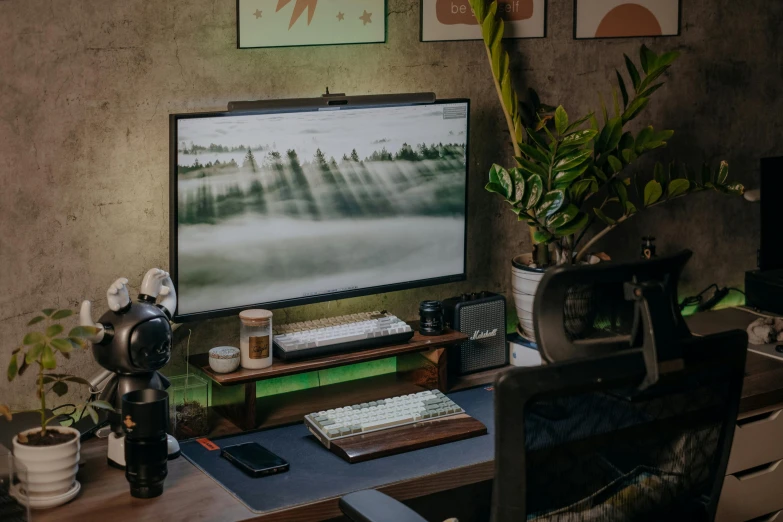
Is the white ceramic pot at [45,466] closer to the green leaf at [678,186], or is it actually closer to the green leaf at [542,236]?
the green leaf at [542,236]

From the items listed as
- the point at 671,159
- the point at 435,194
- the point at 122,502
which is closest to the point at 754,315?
the point at 671,159

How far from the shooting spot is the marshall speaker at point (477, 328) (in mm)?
2949

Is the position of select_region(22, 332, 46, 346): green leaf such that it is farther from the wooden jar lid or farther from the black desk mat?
the wooden jar lid

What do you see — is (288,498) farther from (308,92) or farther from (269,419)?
(308,92)

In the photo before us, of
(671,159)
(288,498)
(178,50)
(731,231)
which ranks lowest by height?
(288,498)

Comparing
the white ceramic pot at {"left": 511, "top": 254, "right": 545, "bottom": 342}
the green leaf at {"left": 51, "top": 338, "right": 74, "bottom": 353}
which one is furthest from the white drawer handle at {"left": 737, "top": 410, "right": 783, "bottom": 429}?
the green leaf at {"left": 51, "top": 338, "right": 74, "bottom": 353}

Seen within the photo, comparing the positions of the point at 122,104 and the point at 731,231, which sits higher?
the point at 122,104

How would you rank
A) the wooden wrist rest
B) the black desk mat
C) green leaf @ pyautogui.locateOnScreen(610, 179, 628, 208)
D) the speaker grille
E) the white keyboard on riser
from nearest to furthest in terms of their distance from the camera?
the black desk mat
the wooden wrist rest
the white keyboard on riser
the speaker grille
green leaf @ pyautogui.locateOnScreen(610, 179, 628, 208)

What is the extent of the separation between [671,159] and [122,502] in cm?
234

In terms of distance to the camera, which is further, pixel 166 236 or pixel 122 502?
pixel 166 236

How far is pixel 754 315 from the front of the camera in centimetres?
359

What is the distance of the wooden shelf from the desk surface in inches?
10.1

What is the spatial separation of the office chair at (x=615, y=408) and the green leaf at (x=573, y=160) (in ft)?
3.47

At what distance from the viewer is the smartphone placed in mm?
2287
